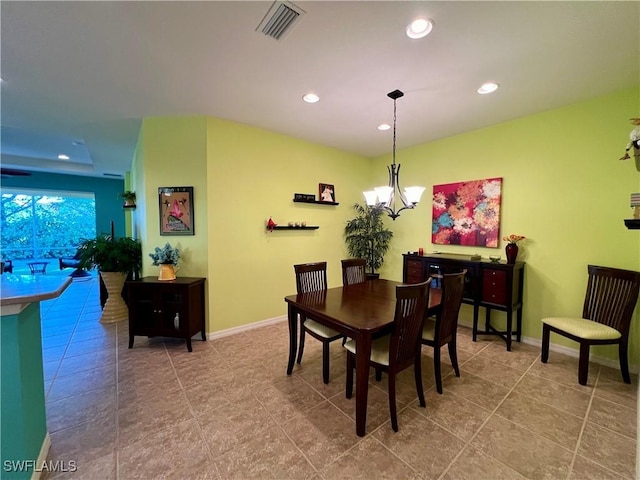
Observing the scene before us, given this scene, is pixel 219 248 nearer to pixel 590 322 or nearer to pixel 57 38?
pixel 57 38

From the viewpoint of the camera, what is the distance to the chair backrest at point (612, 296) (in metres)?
2.35

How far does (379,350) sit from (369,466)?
2.21 feet

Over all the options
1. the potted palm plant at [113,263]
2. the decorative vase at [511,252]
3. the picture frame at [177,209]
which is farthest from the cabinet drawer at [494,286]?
the potted palm plant at [113,263]

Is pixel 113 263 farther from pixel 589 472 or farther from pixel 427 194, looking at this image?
pixel 589 472

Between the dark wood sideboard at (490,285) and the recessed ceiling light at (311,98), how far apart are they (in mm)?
2459

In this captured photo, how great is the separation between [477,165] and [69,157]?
26.3 feet

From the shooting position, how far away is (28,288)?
1403 millimetres

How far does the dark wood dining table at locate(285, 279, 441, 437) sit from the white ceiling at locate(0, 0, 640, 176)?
1995mm

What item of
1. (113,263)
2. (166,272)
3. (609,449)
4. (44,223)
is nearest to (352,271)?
(166,272)

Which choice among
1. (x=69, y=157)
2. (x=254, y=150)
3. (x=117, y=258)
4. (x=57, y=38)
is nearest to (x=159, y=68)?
(x=57, y=38)

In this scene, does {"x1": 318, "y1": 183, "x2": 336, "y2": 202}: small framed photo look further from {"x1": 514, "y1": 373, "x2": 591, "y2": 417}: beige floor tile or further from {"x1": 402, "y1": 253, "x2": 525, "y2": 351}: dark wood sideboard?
{"x1": 514, "y1": 373, "x2": 591, "y2": 417}: beige floor tile

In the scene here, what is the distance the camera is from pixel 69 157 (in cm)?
580

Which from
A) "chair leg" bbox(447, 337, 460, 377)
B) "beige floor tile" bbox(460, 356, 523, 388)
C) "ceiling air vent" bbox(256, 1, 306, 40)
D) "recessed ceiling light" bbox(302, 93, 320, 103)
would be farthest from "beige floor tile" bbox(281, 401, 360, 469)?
"recessed ceiling light" bbox(302, 93, 320, 103)

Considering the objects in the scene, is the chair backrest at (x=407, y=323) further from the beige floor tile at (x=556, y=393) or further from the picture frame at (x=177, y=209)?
the picture frame at (x=177, y=209)
